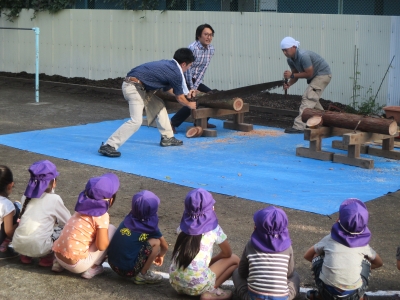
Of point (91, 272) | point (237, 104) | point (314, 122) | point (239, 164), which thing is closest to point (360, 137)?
point (314, 122)

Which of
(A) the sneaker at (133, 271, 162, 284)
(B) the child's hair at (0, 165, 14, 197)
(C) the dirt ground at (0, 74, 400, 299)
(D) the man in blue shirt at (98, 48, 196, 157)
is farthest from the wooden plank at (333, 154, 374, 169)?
(B) the child's hair at (0, 165, 14, 197)

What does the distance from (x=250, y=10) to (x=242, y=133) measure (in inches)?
211

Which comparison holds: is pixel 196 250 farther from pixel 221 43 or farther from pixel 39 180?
pixel 221 43

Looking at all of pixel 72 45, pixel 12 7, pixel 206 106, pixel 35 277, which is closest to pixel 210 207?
pixel 35 277

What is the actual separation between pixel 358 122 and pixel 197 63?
3.17m

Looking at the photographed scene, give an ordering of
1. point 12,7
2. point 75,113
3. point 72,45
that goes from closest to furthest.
Result: point 75,113, point 72,45, point 12,7

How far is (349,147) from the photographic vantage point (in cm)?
932

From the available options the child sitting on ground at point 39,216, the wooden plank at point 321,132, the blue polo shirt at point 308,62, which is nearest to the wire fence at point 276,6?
the blue polo shirt at point 308,62

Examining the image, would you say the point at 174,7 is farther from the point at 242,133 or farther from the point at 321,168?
the point at 321,168

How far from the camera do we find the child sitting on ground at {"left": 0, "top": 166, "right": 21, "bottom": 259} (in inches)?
216

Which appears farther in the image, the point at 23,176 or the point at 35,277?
the point at 23,176

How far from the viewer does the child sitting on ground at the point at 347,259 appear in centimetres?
457

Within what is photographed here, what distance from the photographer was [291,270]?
4.72m

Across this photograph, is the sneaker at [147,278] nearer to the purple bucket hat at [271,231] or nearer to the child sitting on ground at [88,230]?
the child sitting on ground at [88,230]
